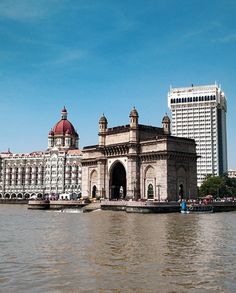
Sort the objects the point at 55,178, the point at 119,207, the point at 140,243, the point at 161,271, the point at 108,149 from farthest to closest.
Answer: the point at 55,178 < the point at 108,149 < the point at 119,207 < the point at 140,243 < the point at 161,271

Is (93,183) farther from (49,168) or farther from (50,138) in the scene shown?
(50,138)

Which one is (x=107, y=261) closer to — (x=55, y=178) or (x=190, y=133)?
(x=55, y=178)

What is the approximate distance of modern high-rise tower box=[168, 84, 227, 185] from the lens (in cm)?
17550

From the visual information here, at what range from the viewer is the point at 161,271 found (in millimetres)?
21297

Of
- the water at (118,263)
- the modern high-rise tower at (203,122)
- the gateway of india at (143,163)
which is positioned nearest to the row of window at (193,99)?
the modern high-rise tower at (203,122)

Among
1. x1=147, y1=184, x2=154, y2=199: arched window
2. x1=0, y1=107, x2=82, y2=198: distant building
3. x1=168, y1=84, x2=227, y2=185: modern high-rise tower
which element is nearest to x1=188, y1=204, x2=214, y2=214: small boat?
x1=147, y1=184, x2=154, y2=199: arched window

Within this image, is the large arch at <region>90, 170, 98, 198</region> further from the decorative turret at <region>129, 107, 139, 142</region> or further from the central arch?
the decorative turret at <region>129, 107, 139, 142</region>

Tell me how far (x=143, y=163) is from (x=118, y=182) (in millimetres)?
16015

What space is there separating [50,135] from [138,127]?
78.3 m

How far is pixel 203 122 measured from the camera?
177125mm

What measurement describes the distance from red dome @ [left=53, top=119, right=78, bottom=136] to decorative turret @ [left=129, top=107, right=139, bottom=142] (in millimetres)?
73245

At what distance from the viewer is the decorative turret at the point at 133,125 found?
96.0 metres

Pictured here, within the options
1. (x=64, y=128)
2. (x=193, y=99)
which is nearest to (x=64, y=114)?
(x=64, y=128)

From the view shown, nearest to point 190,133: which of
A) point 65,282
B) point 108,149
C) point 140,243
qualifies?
point 108,149
